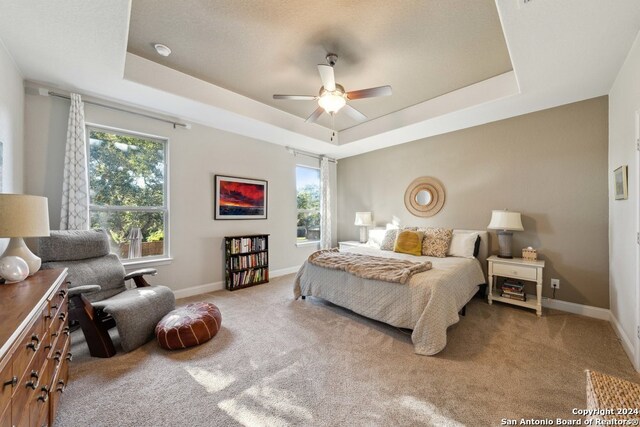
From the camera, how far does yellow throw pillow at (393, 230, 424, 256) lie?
12.0 feet

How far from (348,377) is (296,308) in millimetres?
1416

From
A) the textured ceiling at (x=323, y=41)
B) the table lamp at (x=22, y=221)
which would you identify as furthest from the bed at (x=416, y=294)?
the table lamp at (x=22, y=221)

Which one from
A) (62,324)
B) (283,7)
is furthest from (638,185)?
(62,324)

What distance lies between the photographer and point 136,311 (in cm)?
225

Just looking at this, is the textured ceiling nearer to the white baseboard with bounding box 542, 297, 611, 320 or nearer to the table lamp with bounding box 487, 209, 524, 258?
the table lamp with bounding box 487, 209, 524, 258

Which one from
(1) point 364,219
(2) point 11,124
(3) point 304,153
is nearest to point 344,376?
(1) point 364,219

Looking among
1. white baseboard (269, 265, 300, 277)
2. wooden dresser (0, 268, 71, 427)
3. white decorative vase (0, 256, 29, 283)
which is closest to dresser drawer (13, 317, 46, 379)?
wooden dresser (0, 268, 71, 427)

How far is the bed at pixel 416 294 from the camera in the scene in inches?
88.2

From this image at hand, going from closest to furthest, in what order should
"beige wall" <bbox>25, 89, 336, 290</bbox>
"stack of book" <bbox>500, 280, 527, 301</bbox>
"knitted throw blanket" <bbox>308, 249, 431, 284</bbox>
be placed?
"knitted throw blanket" <bbox>308, 249, 431, 284</bbox>, "beige wall" <bbox>25, 89, 336, 290</bbox>, "stack of book" <bbox>500, 280, 527, 301</bbox>

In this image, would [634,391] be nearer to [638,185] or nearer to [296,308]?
[638,185]

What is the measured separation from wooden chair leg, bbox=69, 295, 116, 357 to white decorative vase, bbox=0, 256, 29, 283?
61cm

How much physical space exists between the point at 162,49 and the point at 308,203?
11.7 ft

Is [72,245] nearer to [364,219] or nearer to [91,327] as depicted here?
[91,327]

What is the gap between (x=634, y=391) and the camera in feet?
3.43
